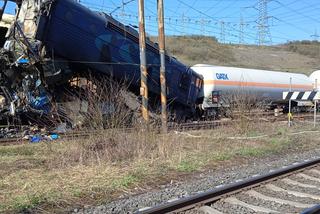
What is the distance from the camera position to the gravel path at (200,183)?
271 inches

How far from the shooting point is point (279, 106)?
32.8m

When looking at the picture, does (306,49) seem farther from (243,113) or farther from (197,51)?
(243,113)

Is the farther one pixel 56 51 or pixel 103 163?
pixel 56 51

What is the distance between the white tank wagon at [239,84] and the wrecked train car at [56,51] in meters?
6.15

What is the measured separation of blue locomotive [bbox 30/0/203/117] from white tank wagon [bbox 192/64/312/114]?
13.5ft

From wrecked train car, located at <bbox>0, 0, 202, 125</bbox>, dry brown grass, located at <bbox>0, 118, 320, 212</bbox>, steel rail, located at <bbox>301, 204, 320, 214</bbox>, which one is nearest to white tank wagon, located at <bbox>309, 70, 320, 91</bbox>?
wrecked train car, located at <bbox>0, 0, 202, 125</bbox>

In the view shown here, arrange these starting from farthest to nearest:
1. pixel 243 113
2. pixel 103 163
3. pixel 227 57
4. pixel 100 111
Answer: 1. pixel 227 57
2. pixel 243 113
3. pixel 100 111
4. pixel 103 163

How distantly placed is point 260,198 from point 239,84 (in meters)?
19.8

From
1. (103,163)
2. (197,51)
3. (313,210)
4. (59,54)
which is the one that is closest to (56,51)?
(59,54)

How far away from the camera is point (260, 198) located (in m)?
7.46

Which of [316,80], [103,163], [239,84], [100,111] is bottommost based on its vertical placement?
[103,163]

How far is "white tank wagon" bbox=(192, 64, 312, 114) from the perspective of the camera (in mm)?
25125

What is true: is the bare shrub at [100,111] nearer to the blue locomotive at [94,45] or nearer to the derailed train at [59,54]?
the derailed train at [59,54]

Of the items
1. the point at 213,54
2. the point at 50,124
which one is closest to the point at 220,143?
the point at 50,124
